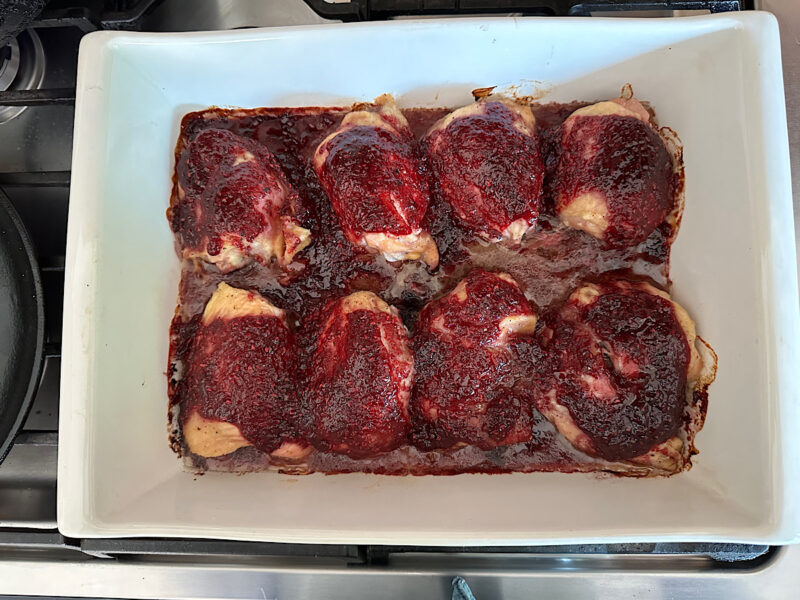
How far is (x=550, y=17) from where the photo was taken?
1253 millimetres

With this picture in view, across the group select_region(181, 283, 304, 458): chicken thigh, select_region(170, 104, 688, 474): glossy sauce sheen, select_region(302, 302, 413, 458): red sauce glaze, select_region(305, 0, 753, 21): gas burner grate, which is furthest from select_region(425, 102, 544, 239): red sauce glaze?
select_region(181, 283, 304, 458): chicken thigh

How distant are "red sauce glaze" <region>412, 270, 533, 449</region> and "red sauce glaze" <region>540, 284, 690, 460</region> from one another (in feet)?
0.43

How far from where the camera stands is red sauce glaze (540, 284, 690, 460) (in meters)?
1.26

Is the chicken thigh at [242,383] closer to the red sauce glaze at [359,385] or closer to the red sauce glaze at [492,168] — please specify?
the red sauce glaze at [359,385]

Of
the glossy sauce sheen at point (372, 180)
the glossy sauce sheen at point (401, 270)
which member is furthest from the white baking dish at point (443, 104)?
the glossy sauce sheen at point (372, 180)

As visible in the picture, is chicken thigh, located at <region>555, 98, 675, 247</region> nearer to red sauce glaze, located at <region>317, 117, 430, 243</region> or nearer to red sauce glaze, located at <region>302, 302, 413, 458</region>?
red sauce glaze, located at <region>317, 117, 430, 243</region>

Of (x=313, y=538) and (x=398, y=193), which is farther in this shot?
(x=398, y=193)

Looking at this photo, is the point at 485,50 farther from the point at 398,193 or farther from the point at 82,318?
the point at 82,318

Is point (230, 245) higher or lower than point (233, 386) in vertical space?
higher

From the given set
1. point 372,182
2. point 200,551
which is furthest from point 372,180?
point 200,551

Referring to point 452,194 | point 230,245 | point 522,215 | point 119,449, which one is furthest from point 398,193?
point 119,449

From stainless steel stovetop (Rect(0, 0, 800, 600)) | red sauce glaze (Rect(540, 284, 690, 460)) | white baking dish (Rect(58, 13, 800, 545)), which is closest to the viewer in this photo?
white baking dish (Rect(58, 13, 800, 545))

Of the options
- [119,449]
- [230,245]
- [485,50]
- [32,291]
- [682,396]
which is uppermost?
[485,50]

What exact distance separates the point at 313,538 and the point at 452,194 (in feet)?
2.77
